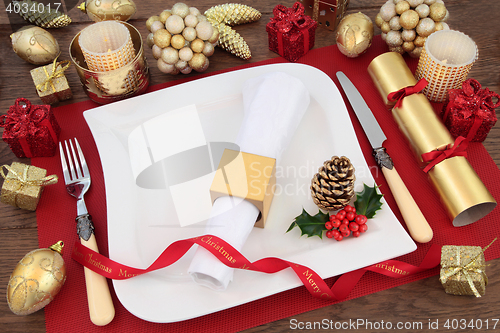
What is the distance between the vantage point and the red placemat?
70 cm

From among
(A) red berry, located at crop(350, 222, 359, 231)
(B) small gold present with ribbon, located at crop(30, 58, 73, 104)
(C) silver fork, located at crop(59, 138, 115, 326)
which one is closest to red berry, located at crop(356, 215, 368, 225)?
(A) red berry, located at crop(350, 222, 359, 231)

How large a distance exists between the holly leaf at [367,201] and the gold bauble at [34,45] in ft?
2.62

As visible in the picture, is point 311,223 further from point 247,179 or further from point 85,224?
point 85,224

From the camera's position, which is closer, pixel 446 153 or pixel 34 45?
pixel 446 153

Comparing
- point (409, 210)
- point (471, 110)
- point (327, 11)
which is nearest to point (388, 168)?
point (409, 210)

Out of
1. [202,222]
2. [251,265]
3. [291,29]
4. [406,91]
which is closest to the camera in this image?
[251,265]

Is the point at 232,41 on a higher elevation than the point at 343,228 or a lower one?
higher

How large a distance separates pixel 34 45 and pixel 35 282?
0.59 m

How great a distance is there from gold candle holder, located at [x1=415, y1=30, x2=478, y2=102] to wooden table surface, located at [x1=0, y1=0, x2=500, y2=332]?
10cm

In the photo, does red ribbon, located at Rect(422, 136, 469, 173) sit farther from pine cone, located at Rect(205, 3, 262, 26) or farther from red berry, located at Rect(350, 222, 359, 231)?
pine cone, located at Rect(205, 3, 262, 26)

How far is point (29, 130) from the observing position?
83cm

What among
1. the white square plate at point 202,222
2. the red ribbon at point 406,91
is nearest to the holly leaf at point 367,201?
the white square plate at point 202,222

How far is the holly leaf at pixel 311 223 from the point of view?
731 millimetres

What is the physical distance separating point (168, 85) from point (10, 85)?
0.38 metres
